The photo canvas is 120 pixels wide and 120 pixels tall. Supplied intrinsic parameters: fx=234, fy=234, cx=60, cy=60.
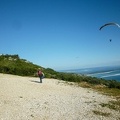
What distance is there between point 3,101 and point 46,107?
4295 mm

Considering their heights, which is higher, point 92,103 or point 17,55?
point 17,55

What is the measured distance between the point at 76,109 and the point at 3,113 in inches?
254

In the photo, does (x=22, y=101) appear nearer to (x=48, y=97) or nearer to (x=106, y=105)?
(x=48, y=97)

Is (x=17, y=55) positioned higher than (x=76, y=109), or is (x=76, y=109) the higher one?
(x=17, y=55)

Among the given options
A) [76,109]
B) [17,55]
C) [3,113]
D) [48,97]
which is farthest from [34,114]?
[17,55]

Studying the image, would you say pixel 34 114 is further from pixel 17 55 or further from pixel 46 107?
pixel 17 55

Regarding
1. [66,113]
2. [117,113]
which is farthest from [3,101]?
[117,113]

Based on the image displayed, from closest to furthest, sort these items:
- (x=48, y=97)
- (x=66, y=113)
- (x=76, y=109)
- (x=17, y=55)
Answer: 1. (x=66, y=113)
2. (x=76, y=109)
3. (x=48, y=97)
4. (x=17, y=55)

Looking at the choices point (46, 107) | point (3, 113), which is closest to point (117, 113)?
point (46, 107)

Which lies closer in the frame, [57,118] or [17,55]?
[57,118]

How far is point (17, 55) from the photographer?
6388 cm

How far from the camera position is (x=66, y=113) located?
1948cm

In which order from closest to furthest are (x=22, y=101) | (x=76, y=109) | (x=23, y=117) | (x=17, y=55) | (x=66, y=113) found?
(x=23, y=117)
(x=66, y=113)
(x=76, y=109)
(x=22, y=101)
(x=17, y=55)

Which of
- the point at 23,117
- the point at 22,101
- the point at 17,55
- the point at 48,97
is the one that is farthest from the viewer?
the point at 17,55
